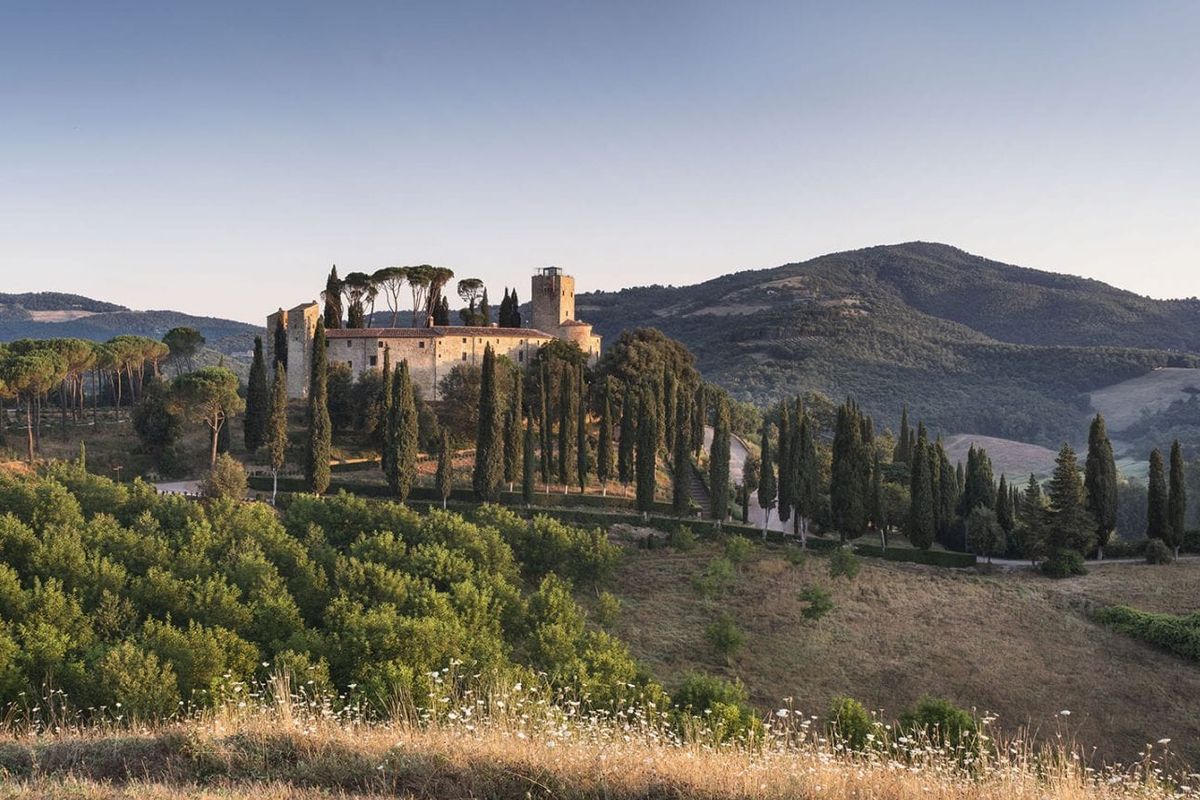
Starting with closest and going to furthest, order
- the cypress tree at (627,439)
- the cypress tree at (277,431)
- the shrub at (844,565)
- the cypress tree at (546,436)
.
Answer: the shrub at (844,565), the cypress tree at (277,431), the cypress tree at (546,436), the cypress tree at (627,439)

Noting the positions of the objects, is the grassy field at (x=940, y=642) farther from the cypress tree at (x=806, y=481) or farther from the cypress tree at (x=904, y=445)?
the cypress tree at (x=904, y=445)

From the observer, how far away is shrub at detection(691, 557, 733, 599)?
30375 millimetres

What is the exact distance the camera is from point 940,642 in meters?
26.5

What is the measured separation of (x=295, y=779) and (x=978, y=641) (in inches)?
999

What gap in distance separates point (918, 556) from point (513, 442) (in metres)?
20.6

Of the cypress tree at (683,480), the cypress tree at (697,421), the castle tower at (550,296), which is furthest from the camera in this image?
the castle tower at (550,296)

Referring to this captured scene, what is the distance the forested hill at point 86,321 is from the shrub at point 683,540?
137 meters

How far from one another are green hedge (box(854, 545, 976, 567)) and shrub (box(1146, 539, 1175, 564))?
23.4ft

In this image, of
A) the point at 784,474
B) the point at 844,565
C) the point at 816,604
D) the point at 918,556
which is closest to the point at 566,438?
the point at 784,474

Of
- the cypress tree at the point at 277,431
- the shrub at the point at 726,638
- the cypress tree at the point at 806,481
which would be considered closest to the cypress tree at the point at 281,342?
the cypress tree at the point at 277,431

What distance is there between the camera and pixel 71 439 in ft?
147

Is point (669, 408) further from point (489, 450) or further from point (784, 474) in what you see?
point (489, 450)

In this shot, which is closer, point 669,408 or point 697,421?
point 669,408

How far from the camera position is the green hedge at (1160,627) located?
25047 mm
